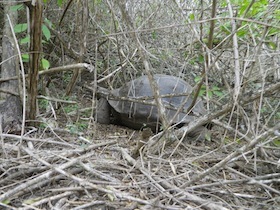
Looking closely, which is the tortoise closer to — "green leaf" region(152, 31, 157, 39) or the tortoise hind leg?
the tortoise hind leg

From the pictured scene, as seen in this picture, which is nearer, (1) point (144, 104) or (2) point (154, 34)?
(1) point (144, 104)

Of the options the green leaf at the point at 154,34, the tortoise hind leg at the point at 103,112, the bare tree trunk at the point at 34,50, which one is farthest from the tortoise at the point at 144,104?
the bare tree trunk at the point at 34,50

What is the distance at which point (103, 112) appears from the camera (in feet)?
12.3

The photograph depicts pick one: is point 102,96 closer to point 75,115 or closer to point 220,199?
point 75,115

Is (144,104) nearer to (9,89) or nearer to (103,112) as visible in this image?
(103,112)

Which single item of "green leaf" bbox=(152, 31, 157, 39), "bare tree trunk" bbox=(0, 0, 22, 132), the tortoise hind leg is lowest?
the tortoise hind leg

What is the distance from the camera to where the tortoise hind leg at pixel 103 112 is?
3.73 m

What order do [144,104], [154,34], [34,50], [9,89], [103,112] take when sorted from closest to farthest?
1. [34,50]
2. [9,89]
3. [144,104]
4. [103,112]
5. [154,34]

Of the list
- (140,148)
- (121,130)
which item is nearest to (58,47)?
(121,130)

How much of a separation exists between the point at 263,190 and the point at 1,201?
1446 mm

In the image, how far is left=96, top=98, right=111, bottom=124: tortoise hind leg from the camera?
147 inches

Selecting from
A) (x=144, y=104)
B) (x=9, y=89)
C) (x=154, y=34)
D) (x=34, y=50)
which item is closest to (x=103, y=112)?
(x=144, y=104)

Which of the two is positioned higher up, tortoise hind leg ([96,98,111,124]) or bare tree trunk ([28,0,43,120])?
bare tree trunk ([28,0,43,120])

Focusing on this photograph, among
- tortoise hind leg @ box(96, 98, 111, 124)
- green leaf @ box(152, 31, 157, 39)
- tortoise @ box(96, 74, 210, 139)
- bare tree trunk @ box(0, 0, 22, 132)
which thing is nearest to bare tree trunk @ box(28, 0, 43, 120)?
bare tree trunk @ box(0, 0, 22, 132)
